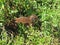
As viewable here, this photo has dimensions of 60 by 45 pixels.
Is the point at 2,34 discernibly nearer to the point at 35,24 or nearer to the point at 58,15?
the point at 35,24

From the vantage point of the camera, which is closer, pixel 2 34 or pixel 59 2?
pixel 2 34

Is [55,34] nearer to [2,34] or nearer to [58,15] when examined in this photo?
[58,15]

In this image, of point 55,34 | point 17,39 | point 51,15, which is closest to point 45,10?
point 51,15

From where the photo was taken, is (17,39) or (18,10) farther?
(18,10)

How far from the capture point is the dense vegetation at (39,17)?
382cm

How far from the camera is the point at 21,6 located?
165 inches

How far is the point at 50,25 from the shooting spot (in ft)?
13.1

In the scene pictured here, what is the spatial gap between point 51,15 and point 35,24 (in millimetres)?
300

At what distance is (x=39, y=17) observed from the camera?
163 inches

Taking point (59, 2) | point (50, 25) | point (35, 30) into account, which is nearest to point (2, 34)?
point (35, 30)

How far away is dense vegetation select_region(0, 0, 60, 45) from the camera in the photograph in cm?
382

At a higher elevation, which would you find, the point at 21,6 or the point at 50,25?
the point at 21,6

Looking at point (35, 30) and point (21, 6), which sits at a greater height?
point (21, 6)

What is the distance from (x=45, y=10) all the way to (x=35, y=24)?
0.92 ft
